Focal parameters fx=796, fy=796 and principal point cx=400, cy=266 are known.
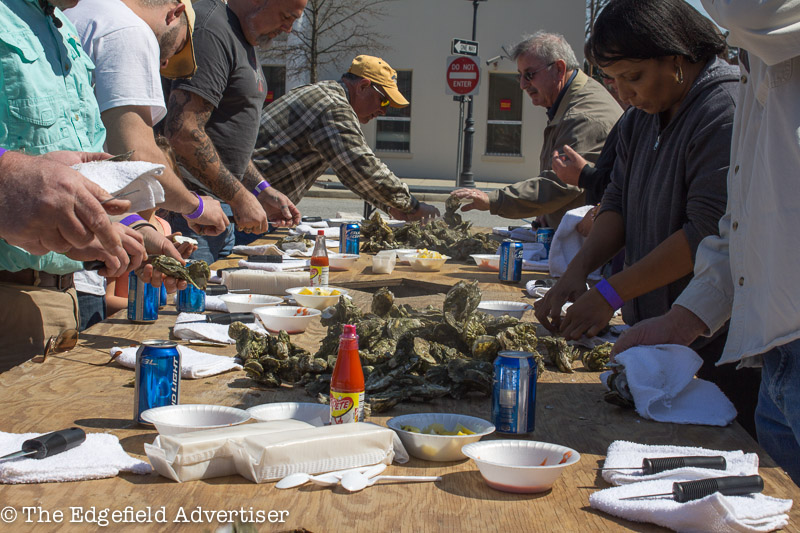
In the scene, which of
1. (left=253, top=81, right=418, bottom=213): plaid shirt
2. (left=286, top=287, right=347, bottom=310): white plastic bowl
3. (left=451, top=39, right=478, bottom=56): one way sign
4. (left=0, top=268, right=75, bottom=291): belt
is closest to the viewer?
(left=0, top=268, right=75, bottom=291): belt

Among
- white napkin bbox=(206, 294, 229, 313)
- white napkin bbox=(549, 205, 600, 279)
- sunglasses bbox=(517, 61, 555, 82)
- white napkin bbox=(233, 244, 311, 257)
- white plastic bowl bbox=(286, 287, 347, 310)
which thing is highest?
sunglasses bbox=(517, 61, 555, 82)

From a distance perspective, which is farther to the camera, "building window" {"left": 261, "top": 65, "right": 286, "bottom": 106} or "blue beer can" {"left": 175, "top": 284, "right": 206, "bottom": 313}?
"building window" {"left": 261, "top": 65, "right": 286, "bottom": 106}

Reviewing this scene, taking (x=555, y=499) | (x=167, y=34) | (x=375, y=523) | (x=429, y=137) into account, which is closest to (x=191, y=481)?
(x=375, y=523)

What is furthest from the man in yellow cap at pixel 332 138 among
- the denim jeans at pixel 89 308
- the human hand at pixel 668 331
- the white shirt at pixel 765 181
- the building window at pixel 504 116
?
the building window at pixel 504 116

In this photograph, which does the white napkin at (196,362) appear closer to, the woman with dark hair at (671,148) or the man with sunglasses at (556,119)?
the woman with dark hair at (671,148)

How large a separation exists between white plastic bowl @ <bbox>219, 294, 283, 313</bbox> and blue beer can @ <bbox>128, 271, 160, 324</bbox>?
37cm

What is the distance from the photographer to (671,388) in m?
2.30

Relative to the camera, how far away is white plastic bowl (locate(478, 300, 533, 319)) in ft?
11.4

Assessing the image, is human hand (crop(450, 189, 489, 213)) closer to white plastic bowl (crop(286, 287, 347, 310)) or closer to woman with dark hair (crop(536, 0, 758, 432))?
white plastic bowl (crop(286, 287, 347, 310))

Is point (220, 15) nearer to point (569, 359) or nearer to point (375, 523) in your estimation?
point (569, 359)

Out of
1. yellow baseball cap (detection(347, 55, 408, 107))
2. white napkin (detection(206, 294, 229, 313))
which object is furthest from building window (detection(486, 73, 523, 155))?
white napkin (detection(206, 294, 229, 313))

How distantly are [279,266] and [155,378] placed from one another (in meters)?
2.85

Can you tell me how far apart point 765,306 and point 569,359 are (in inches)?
35.7

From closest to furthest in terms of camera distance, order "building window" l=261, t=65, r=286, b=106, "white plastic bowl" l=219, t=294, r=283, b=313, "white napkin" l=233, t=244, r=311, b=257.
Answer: "white plastic bowl" l=219, t=294, r=283, b=313
"white napkin" l=233, t=244, r=311, b=257
"building window" l=261, t=65, r=286, b=106
